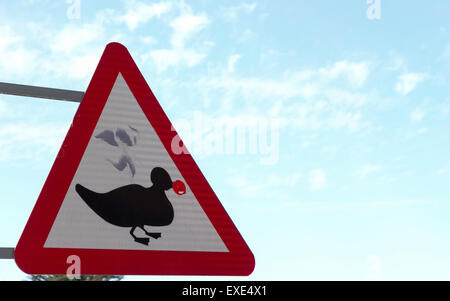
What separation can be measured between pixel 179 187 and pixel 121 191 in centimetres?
29

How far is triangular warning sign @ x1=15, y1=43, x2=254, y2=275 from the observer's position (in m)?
2.56

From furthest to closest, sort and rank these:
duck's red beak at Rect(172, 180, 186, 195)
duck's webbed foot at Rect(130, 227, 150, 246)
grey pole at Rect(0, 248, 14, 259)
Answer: duck's red beak at Rect(172, 180, 186, 195) < duck's webbed foot at Rect(130, 227, 150, 246) < grey pole at Rect(0, 248, 14, 259)

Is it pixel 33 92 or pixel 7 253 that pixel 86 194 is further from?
pixel 33 92

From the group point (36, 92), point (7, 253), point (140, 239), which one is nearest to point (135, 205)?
point (140, 239)

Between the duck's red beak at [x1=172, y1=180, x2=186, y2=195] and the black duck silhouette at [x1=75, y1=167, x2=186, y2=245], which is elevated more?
the duck's red beak at [x1=172, y1=180, x2=186, y2=195]

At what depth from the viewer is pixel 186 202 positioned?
278 centimetres

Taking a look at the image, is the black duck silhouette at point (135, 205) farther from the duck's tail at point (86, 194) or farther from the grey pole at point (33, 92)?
the grey pole at point (33, 92)

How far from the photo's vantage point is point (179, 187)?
278 cm

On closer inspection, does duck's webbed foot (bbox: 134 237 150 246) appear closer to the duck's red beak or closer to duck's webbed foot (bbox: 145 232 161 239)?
duck's webbed foot (bbox: 145 232 161 239)

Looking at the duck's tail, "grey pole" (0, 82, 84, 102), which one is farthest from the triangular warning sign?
"grey pole" (0, 82, 84, 102)

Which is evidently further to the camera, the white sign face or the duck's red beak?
the duck's red beak

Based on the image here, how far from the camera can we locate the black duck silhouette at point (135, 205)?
2.60 meters
